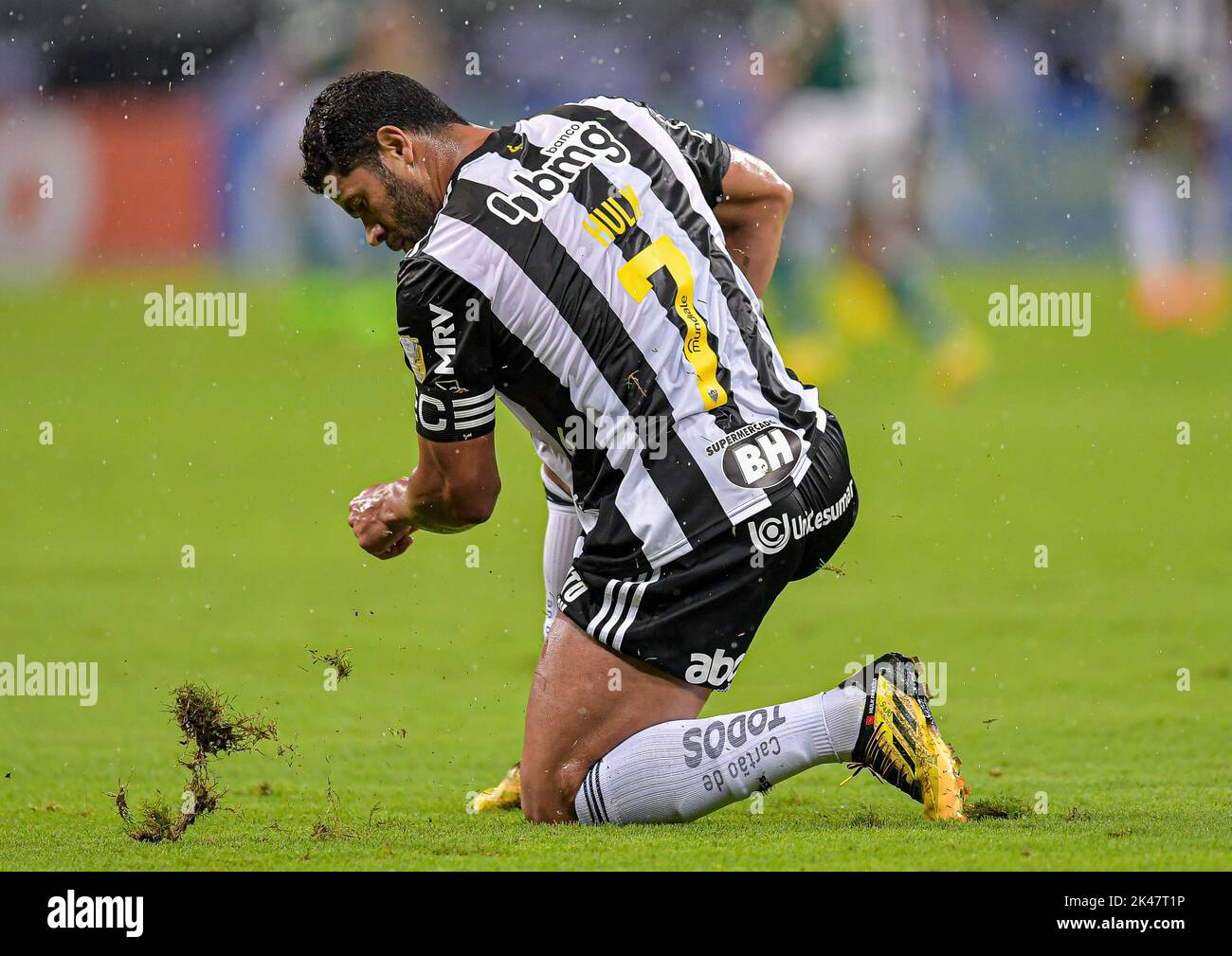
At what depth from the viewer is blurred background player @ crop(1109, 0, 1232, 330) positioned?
16562mm

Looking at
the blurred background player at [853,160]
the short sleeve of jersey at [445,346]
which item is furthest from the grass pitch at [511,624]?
the short sleeve of jersey at [445,346]

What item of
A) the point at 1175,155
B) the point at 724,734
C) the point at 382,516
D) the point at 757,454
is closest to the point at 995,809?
the point at 724,734

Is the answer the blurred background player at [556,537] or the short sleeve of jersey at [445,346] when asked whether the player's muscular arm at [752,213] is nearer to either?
the blurred background player at [556,537]

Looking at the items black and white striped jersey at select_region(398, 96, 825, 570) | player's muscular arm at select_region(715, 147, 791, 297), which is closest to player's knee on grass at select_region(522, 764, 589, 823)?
black and white striped jersey at select_region(398, 96, 825, 570)

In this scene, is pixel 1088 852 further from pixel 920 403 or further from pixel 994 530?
pixel 920 403

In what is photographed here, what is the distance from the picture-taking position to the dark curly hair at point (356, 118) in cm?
386

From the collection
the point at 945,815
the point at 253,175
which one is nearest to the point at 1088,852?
the point at 945,815

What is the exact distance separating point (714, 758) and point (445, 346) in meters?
1.12

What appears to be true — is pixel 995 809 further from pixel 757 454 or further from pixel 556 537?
pixel 556 537

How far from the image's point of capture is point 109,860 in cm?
351

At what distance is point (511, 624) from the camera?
6.92m

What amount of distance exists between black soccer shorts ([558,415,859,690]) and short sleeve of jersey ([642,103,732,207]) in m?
0.82

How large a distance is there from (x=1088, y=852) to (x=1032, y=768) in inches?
49.2

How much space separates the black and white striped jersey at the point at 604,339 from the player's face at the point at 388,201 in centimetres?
10
